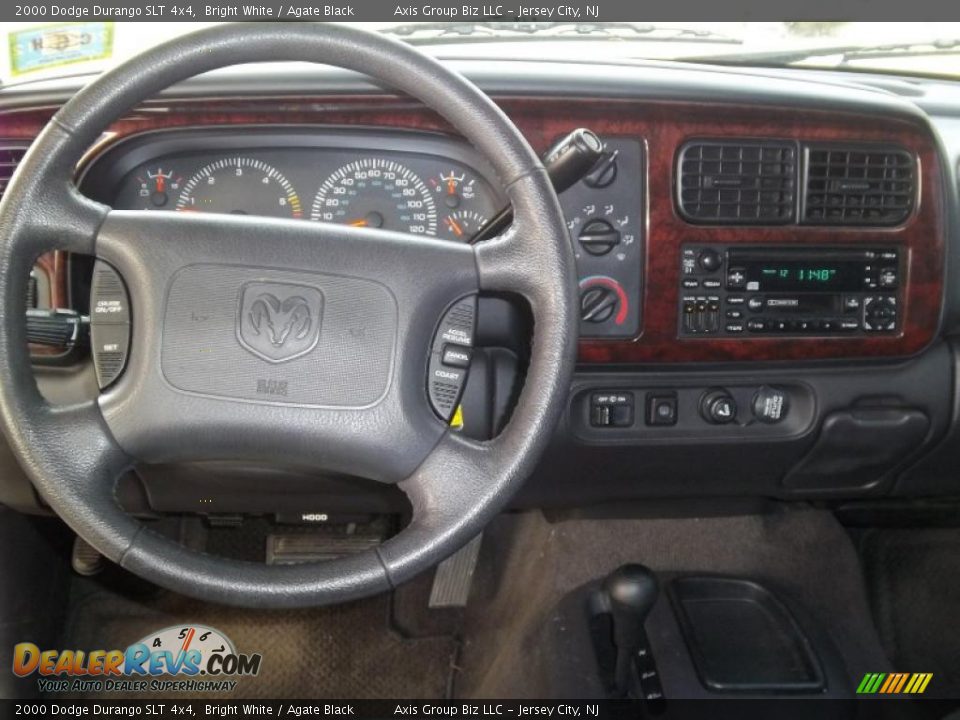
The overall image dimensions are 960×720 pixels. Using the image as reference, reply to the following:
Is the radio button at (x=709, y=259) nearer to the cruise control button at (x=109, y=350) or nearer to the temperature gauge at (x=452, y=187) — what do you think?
the temperature gauge at (x=452, y=187)

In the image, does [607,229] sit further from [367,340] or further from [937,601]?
[937,601]

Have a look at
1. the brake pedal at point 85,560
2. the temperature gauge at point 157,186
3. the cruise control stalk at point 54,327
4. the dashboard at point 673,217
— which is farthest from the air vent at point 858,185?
the brake pedal at point 85,560

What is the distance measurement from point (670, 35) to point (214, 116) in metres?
0.88

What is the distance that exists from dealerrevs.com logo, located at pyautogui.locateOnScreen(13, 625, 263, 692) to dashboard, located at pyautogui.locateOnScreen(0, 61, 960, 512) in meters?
0.64

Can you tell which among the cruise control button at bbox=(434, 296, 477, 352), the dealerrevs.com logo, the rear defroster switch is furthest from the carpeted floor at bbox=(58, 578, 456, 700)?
the cruise control button at bbox=(434, 296, 477, 352)

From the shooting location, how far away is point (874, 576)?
2078 millimetres

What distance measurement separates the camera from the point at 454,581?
7.13 feet

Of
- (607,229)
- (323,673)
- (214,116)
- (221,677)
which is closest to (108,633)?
(221,677)

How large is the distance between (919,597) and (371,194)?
4.81 ft

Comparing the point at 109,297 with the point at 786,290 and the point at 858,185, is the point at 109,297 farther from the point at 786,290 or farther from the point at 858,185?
the point at 858,185

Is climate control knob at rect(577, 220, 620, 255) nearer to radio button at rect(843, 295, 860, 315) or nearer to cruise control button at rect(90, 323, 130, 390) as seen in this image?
radio button at rect(843, 295, 860, 315)

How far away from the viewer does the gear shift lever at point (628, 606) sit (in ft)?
5.00

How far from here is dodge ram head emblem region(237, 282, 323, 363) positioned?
1.09 meters

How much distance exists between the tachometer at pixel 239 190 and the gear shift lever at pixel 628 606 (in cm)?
79
